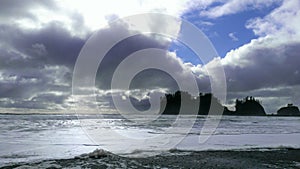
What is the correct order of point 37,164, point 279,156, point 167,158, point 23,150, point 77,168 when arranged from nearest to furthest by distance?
point 77,168, point 37,164, point 167,158, point 279,156, point 23,150

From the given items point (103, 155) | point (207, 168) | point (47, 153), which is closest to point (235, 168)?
point (207, 168)

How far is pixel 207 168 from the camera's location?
11.0 m

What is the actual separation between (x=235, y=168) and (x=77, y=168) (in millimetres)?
5358

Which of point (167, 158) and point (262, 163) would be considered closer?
point (262, 163)

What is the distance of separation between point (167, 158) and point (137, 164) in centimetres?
201

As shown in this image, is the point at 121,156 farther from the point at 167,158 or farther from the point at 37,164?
the point at 37,164

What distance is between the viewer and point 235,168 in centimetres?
1118

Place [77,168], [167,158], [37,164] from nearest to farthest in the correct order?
[77,168] < [37,164] < [167,158]

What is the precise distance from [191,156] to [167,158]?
1307 millimetres

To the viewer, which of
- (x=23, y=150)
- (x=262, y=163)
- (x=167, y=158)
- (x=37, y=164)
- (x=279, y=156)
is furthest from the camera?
(x=23, y=150)

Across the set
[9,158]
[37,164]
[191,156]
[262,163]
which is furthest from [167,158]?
[9,158]

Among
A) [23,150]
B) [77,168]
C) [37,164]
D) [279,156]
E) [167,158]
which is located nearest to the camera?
[77,168]

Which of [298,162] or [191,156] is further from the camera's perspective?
[191,156]

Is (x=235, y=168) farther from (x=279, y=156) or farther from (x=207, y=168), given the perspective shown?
(x=279, y=156)
